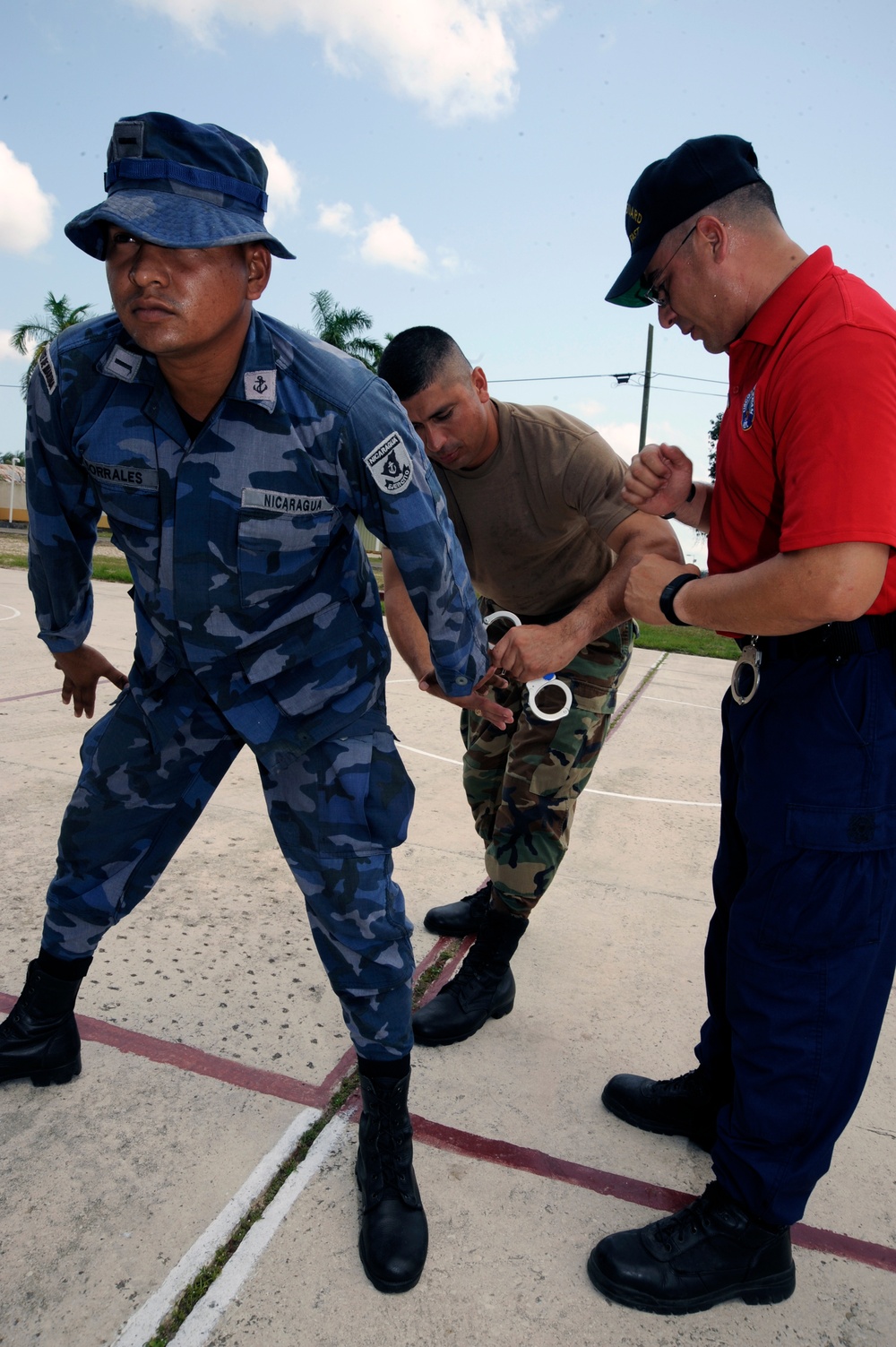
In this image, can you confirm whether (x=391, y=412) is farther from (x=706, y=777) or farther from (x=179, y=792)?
(x=706, y=777)

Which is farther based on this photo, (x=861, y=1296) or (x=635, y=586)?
(x=635, y=586)

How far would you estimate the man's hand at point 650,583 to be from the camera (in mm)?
1849

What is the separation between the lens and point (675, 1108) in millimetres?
2027

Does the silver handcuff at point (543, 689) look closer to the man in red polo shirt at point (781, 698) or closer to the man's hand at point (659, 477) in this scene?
the man's hand at point (659, 477)

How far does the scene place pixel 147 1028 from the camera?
2182 millimetres

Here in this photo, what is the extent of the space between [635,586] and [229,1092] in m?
1.40

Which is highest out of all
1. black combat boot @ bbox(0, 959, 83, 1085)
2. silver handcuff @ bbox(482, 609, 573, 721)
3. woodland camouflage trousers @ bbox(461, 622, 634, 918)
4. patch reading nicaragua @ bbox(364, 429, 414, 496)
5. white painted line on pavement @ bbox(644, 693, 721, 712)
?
patch reading nicaragua @ bbox(364, 429, 414, 496)

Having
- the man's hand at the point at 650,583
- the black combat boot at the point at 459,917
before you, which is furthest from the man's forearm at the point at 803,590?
the black combat boot at the point at 459,917

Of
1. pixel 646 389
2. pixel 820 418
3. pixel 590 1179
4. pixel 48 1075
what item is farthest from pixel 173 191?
pixel 646 389

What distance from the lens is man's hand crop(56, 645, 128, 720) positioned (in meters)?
2.07

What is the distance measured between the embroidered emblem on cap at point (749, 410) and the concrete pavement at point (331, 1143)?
152cm

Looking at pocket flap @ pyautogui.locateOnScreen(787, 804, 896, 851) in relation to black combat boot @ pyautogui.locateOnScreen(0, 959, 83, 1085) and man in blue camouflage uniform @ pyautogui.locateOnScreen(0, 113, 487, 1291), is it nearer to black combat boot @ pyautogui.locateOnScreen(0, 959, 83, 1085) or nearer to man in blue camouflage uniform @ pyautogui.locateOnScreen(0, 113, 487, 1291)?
man in blue camouflage uniform @ pyautogui.locateOnScreen(0, 113, 487, 1291)

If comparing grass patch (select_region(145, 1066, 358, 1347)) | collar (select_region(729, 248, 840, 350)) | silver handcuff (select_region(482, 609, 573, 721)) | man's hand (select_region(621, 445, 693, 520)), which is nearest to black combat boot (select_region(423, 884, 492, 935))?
silver handcuff (select_region(482, 609, 573, 721))

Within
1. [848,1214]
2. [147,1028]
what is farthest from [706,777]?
[147,1028]
